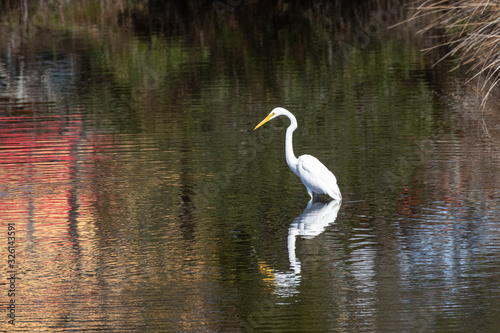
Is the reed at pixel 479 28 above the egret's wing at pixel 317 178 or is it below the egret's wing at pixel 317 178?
above

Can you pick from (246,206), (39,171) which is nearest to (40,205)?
(39,171)

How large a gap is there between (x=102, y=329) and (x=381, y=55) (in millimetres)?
17816

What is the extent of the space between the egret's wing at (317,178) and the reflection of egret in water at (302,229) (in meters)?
0.18

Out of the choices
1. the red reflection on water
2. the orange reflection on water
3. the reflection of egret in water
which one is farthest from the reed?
the red reflection on water

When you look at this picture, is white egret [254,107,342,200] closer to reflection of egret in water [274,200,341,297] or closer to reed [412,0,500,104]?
reflection of egret in water [274,200,341,297]

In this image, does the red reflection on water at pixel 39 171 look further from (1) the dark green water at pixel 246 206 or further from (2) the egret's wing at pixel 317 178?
(2) the egret's wing at pixel 317 178

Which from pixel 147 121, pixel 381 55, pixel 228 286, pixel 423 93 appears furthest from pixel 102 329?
pixel 381 55

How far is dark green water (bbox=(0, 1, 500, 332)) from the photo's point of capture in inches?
258

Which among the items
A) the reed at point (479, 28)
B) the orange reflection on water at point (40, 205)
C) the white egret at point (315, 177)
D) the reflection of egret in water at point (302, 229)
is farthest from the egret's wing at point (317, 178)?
the orange reflection on water at point (40, 205)

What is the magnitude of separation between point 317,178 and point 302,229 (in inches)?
43.4

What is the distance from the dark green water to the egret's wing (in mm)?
200

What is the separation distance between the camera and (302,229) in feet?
28.5

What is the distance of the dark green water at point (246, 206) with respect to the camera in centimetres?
655

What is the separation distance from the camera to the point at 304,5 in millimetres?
38344
